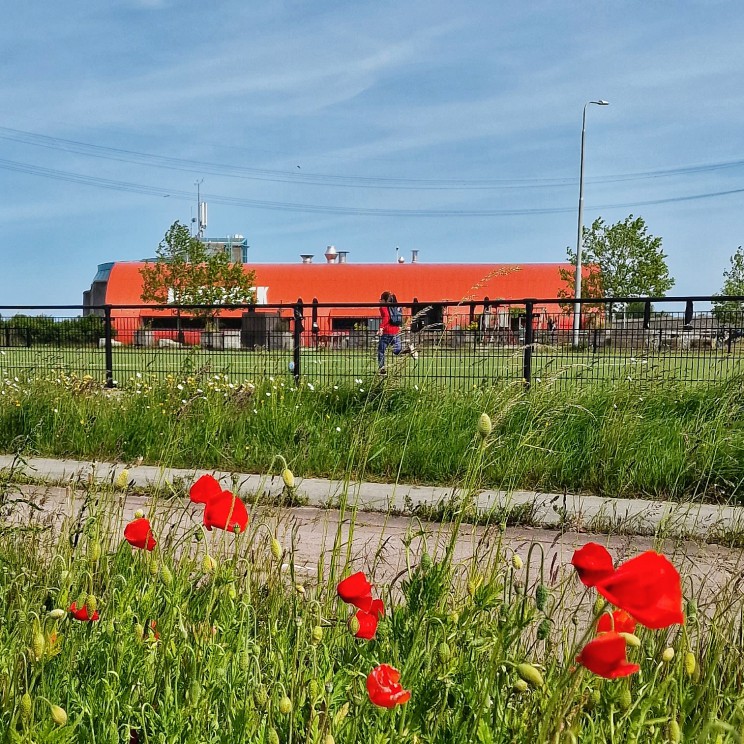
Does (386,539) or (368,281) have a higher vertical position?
(368,281)

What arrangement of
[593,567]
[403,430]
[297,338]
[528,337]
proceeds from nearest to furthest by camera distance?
[593,567] < [403,430] < [528,337] < [297,338]

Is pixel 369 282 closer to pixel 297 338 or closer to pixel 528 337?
pixel 297 338

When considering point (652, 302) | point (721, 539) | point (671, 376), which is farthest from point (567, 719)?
point (652, 302)

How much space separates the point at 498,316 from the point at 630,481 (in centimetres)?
395

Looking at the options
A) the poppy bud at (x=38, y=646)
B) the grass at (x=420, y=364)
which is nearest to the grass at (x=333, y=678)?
the poppy bud at (x=38, y=646)

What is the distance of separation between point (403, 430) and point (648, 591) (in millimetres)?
6598

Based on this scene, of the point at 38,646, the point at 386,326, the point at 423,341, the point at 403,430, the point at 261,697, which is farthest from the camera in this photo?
the point at 386,326

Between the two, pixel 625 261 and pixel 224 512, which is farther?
pixel 625 261

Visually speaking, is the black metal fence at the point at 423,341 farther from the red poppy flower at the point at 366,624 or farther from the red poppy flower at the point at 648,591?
the red poppy flower at the point at 648,591

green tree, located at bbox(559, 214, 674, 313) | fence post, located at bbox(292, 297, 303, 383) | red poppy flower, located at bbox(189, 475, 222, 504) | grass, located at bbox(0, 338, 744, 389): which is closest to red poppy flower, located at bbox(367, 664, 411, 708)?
red poppy flower, located at bbox(189, 475, 222, 504)

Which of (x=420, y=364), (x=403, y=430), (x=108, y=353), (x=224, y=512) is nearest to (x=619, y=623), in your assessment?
(x=224, y=512)

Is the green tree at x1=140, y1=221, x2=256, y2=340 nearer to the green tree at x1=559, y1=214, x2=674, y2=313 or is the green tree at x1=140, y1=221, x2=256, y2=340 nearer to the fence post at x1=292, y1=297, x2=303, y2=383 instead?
the green tree at x1=559, y1=214, x2=674, y2=313

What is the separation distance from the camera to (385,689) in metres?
1.63

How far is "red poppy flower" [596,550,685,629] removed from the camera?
4.74ft
